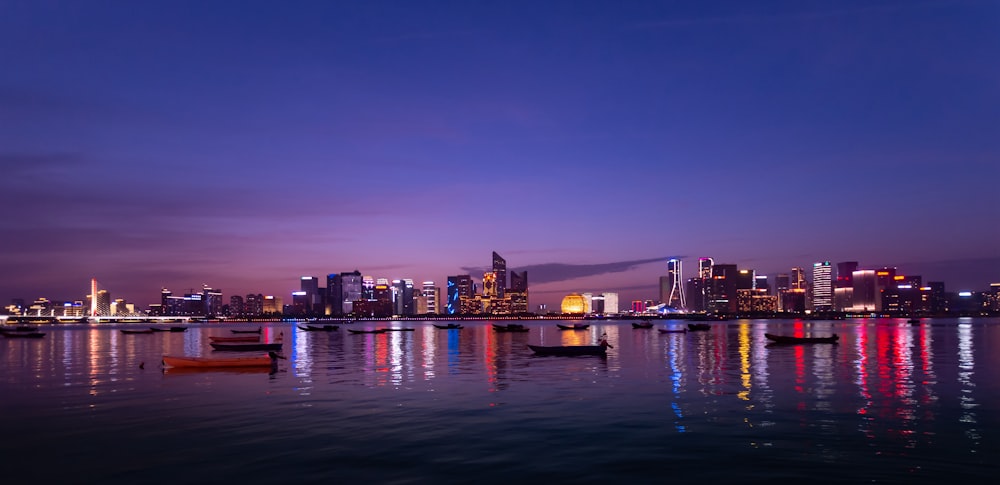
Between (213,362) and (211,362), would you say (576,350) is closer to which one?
(213,362)

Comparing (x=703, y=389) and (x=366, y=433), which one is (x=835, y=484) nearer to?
(x=366, y=433)

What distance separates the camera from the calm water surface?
65.2ft

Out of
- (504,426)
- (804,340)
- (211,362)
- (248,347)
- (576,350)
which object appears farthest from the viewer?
(804,340)

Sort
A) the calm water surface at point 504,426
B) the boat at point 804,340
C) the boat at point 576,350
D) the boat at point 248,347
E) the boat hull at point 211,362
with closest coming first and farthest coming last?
the calm water surface at point 504,426
the boat hull at point 211,362
the boat at point 576,350
the boat at point 248,347
the boat at point 804,340

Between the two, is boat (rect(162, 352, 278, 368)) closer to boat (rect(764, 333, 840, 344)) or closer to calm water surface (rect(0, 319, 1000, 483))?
calm water surface (rect(0, 319, 1000, 483))

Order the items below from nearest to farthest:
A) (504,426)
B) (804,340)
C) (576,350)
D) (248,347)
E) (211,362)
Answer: (504,426)
(211,362)
(576,350)
(248,347)
(804,340)

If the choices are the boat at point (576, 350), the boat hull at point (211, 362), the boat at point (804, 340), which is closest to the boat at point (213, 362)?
the boat hull at point (211, 362)

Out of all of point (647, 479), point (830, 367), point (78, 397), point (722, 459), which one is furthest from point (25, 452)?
point (830, 367)

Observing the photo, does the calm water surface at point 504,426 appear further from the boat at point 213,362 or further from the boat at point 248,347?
the boat at point 248,347

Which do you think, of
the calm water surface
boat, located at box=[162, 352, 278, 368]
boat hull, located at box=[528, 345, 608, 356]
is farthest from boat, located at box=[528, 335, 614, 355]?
boat, located at box=[162, 352, 278, 368]

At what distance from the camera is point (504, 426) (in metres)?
27.2

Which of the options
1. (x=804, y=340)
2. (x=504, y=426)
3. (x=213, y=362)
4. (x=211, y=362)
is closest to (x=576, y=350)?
(x=213, y=362)

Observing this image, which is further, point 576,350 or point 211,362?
point 576,350

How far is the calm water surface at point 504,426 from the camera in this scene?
65.2 feet
